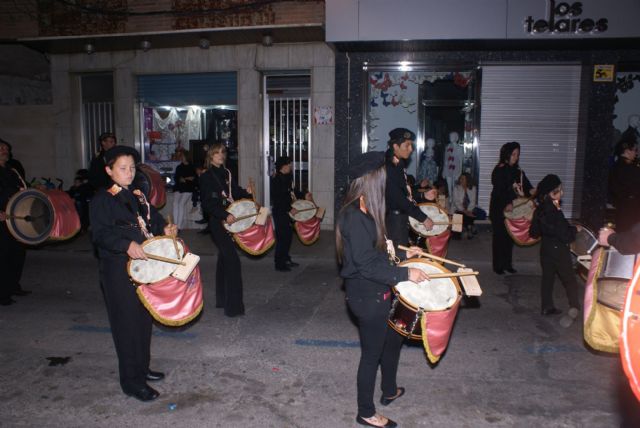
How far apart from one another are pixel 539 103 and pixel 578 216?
2744 millimetres

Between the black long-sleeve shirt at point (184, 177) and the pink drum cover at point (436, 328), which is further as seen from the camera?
the black long-sleeve shirt at point (184, 177)

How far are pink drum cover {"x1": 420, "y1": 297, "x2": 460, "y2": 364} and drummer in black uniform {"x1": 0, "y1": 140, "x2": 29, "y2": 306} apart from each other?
18.6ft

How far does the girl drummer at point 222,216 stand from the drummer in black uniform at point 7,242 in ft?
8.97

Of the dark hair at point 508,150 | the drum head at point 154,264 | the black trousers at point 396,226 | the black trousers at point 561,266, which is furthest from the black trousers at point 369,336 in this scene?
the dark hair at point 508,150

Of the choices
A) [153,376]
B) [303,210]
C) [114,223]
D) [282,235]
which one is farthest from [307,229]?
[114,223]

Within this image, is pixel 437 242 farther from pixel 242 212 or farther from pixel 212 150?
pixel 212 150

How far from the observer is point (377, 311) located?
3.70 metres

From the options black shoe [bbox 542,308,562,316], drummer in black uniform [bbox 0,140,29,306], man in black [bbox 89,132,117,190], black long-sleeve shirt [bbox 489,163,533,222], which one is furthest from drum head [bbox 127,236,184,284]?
black long-sleeve shirt [bbox 489,163,533,222]

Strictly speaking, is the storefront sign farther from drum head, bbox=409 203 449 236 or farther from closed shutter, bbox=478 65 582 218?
drum head, bbox=409 203 449 236

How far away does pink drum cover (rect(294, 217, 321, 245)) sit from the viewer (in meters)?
9.30

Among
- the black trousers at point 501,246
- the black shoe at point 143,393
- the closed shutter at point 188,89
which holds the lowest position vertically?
the black shoe at point 143,393

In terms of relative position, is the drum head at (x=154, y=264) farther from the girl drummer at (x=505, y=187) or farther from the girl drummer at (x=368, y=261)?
the girl drummer at (x=505, y=187)

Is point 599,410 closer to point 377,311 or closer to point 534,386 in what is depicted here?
point 534,386

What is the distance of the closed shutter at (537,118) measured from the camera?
12.1m
